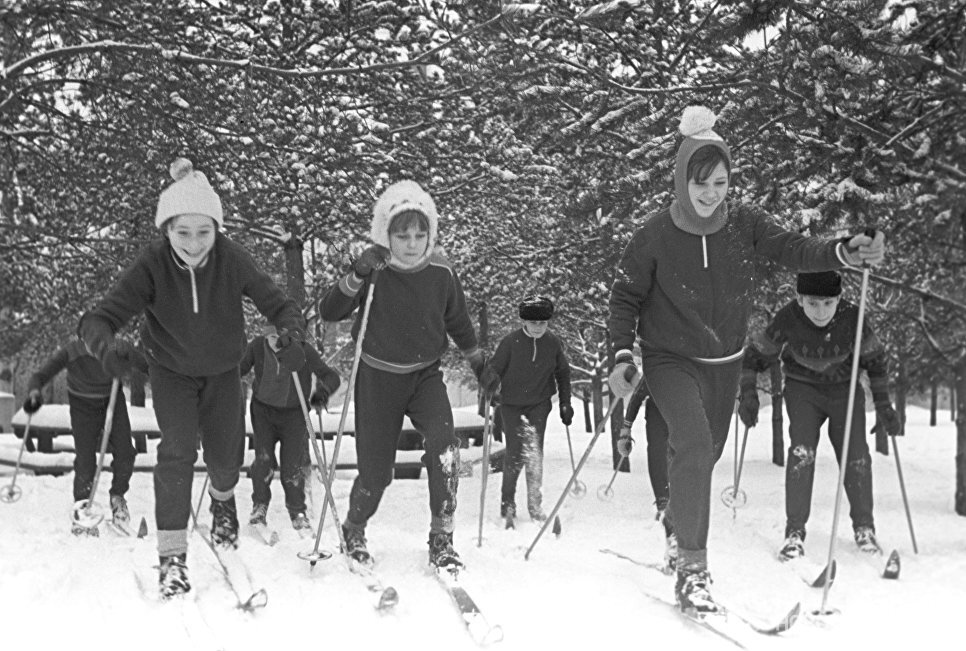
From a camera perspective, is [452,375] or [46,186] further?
[452,375]

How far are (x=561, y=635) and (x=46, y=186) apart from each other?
7182mm

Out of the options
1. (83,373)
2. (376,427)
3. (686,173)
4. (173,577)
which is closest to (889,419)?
(686,173)

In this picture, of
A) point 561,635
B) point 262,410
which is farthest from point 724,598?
point 262,410

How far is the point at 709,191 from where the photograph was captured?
4.08 meters

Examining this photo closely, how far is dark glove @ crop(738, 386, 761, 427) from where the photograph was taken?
5.49 m

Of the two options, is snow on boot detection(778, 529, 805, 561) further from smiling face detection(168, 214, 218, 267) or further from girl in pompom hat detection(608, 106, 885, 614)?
smiling face detection(168, 214, 218, 267)

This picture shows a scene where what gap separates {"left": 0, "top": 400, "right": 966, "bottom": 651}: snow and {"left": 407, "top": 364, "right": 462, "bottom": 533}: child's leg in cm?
30

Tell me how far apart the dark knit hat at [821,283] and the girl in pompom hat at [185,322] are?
3097 millimetres

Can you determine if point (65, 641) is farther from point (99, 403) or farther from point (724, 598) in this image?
point (99, 403)

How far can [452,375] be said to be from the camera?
108ft

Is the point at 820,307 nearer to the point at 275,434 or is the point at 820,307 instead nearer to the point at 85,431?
the point at 275,434

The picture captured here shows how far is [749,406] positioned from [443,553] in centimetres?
220

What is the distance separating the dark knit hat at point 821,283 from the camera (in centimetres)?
553

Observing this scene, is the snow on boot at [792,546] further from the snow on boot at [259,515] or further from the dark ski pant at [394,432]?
the snow on boot at [259,515]
